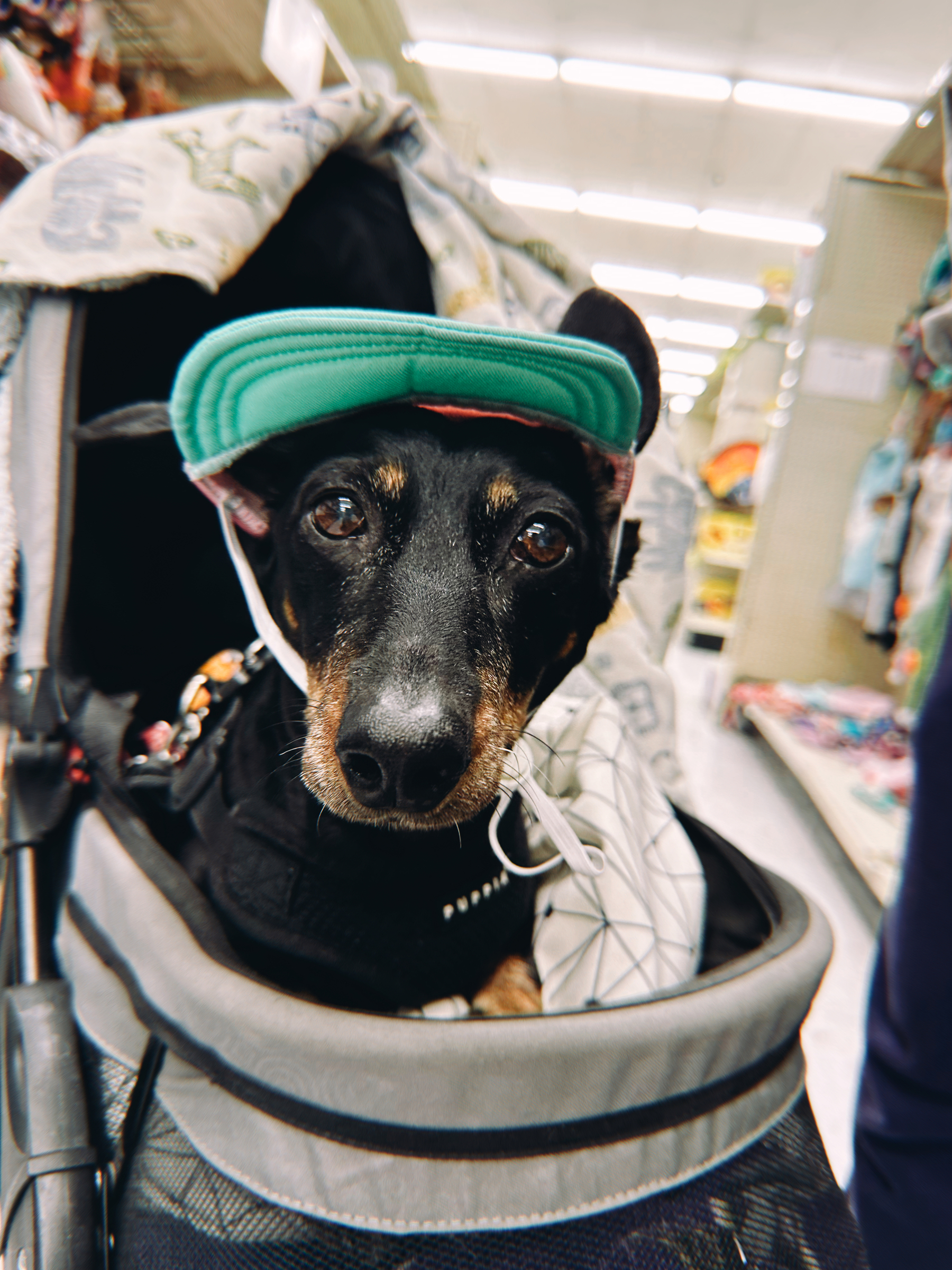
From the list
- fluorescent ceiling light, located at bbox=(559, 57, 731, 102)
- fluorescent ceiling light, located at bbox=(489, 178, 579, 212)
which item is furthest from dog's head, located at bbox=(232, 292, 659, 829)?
fluorescent ceiling light, located at bbox=(489, 178, 579, 212)

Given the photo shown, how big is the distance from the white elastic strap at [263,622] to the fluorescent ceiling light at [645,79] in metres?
4.58

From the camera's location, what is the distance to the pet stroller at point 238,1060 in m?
0.38

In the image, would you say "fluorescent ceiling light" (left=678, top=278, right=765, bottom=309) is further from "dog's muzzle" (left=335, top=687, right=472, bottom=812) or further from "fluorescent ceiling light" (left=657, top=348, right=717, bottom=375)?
"dog's muzzle" (left=335, top=687, right=472, bottom=812)

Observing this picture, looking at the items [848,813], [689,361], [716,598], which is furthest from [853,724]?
[689,361]

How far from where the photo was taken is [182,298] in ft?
2.45

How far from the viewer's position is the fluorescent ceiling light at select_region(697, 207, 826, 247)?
5387 mm

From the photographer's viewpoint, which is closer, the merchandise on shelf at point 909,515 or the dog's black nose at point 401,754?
the dog's black nose at point 401,754

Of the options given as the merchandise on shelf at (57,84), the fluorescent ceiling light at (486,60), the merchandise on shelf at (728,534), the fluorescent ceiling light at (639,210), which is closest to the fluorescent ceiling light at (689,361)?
the fluorescent ceiling light at (639,210)

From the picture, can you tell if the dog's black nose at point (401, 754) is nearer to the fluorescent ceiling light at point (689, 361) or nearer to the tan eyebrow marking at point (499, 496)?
the tan eyebrow marking at point (499, 496)

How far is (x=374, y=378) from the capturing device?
539 millimetres

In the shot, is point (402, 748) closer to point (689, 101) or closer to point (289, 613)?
point (289, 613)

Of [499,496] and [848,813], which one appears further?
[848,813]

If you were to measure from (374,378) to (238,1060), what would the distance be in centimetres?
49

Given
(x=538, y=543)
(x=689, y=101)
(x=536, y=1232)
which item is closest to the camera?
(x=536, y=1232)
